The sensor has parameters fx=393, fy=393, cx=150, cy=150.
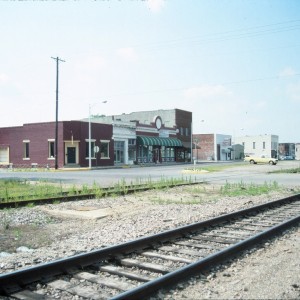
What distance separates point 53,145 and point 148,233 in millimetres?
42281

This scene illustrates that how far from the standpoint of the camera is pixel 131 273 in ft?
17.9

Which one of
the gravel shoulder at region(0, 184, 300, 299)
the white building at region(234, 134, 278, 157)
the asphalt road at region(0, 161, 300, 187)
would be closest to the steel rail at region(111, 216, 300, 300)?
the gravel shoulder at region(0, 184, 300, 299)

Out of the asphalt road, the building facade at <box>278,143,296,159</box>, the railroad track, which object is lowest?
the asphalt road

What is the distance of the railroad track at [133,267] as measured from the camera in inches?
187

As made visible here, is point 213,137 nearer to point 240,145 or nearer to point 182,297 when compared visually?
point 240,145

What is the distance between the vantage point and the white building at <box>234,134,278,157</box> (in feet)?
379

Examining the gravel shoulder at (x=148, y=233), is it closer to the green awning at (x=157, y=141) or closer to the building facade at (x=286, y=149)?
the green awning at (x=157, y=141)

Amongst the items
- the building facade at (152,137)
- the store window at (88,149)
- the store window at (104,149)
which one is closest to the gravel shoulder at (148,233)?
the store window at (88,149)

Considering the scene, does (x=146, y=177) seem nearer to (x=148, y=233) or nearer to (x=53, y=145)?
(x=148, y=233)

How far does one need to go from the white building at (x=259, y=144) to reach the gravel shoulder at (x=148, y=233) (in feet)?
344

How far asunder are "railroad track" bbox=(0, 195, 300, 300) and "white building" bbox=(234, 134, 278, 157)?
110 meters

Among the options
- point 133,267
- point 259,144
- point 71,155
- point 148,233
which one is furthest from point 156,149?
point 259,144

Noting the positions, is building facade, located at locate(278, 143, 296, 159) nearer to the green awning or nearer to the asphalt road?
the green awning

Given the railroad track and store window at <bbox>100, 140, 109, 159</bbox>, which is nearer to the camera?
the railroad track
